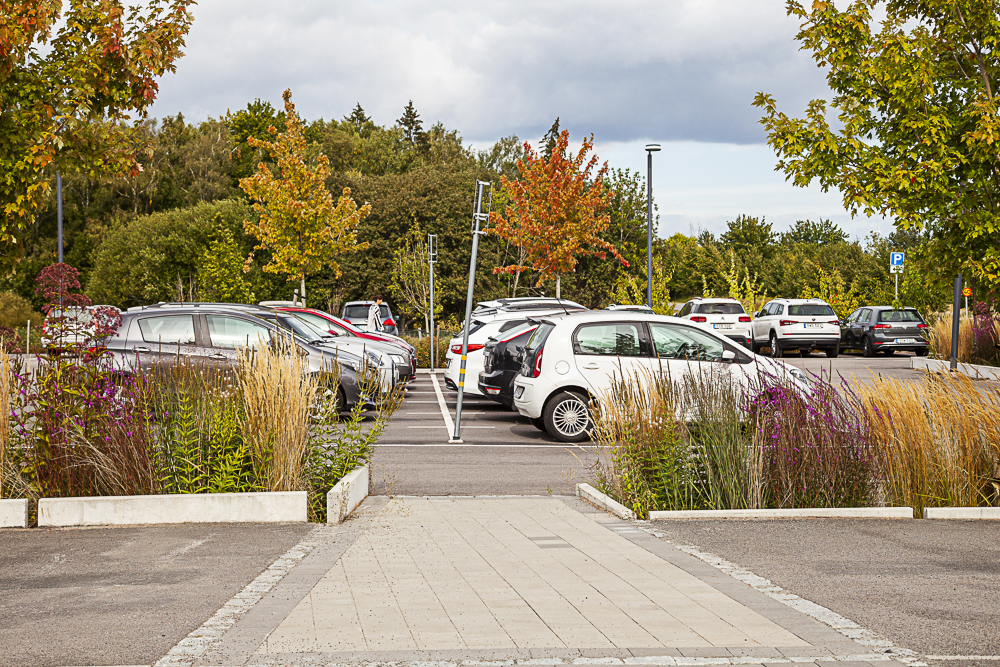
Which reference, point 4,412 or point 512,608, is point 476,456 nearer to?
point 4,412

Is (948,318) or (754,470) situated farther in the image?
(948,318)

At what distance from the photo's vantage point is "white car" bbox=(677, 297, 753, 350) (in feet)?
110

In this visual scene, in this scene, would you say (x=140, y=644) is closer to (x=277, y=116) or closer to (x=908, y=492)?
(x=908, y=492)

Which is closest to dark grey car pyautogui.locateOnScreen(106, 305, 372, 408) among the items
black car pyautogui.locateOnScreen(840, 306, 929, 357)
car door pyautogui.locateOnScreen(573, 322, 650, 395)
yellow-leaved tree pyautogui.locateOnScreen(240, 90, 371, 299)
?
car door pyautogui.locateOnScreen(573, 322, 650, 395)

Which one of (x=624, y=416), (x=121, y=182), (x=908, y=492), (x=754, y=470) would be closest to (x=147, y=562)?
(x=624, y=416)

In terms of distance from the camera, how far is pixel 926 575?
20.4 ft

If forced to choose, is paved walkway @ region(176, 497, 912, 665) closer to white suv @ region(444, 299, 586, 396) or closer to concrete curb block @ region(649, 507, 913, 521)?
concrete curb block @ region(649, 507, 913, 521)

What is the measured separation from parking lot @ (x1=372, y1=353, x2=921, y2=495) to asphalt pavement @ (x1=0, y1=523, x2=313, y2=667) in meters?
2.86

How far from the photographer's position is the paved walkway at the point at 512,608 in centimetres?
464

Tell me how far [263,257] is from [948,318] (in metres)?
40.5

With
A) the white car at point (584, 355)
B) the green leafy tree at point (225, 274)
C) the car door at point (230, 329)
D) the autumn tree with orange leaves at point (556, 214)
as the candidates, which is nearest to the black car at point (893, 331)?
the autumn tree with orange leaves at point (556, 214)

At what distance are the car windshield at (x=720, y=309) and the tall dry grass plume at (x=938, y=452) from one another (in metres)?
25.5

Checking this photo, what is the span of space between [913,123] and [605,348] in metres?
6.38

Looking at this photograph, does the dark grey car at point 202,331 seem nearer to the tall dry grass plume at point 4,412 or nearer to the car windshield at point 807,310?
the tall dry grass plume at point 4,412
